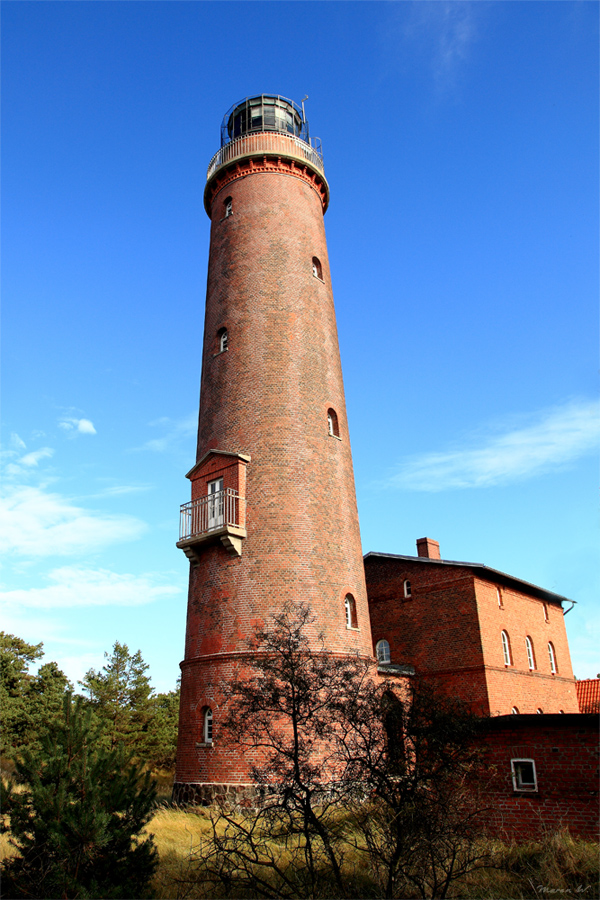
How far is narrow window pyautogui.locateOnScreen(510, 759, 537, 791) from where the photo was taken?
12.5 meters

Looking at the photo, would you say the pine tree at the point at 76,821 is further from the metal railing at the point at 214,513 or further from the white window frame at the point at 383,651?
the white window frame at the point at 383,651

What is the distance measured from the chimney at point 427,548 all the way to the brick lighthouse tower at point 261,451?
31.3ft

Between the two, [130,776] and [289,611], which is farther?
[289,611]

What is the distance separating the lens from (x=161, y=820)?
15.2m

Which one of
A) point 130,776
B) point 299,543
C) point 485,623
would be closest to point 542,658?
point 485,623

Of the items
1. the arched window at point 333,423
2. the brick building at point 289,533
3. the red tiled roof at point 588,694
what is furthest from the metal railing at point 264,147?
the red tiled roof at point 588,694

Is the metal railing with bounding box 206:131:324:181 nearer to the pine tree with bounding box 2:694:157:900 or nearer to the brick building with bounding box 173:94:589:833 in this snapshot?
the brick building with bounding box 173:94:589:833

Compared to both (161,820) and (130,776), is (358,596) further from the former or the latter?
(130,776)

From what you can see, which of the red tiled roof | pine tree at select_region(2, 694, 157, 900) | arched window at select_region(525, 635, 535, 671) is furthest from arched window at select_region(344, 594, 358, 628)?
the red tiled roof

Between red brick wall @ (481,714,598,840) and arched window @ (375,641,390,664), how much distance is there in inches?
463

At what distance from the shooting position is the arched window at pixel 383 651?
81.4 feet

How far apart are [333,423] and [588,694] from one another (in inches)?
791

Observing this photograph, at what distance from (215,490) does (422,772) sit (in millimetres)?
11594

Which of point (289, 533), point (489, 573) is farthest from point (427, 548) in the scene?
point (289, 533)
